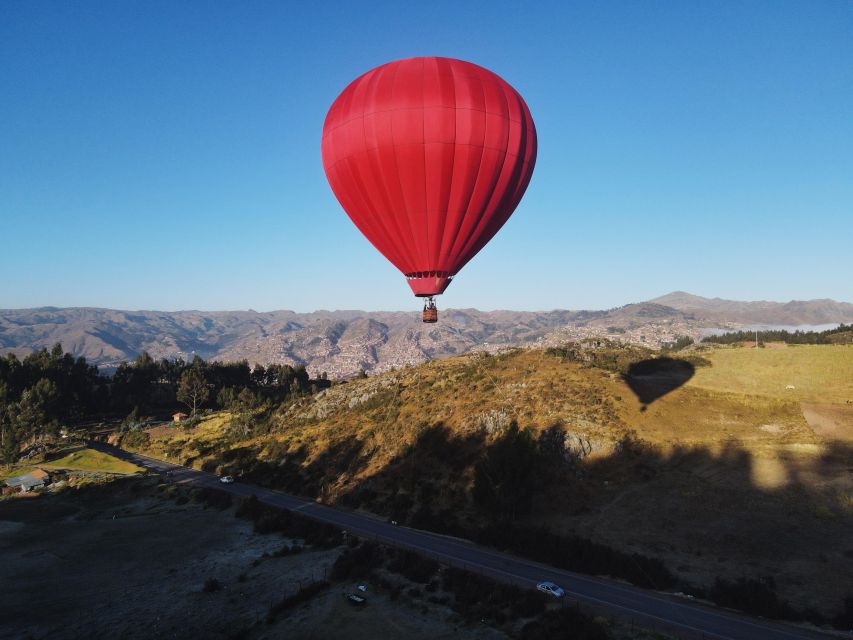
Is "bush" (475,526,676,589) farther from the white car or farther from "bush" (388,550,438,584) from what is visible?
"bush" (388,550,438,584)

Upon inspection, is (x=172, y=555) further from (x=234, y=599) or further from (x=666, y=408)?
(x=666, y=408)

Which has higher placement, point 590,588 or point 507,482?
point 507,482

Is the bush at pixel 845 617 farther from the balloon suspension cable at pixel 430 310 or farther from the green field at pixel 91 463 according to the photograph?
the green field at pixel 91 463

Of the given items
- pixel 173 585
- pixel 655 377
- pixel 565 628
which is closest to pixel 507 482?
pixel 565 628

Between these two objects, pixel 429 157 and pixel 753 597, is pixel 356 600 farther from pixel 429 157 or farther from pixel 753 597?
pixel 429 157

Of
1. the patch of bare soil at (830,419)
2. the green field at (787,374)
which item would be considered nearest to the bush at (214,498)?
the green field at (787,374)
